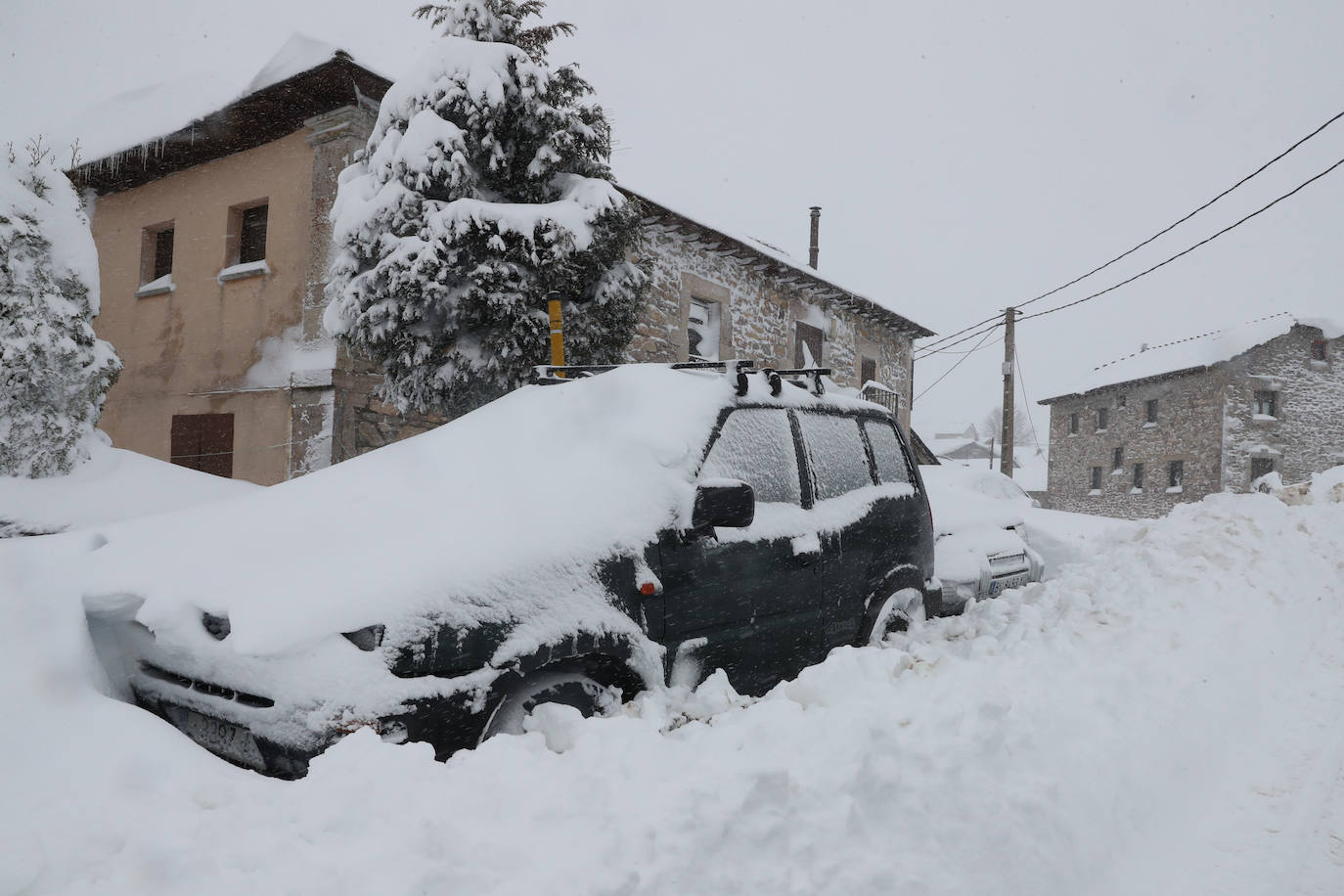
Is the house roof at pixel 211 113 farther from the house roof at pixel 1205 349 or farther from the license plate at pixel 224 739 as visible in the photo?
the house roof at pixel 1205 349

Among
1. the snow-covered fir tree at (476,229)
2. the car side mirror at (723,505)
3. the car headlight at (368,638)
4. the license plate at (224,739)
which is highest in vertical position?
the snow-covered fir tree at (476,229)

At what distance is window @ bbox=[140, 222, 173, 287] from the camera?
11617mm

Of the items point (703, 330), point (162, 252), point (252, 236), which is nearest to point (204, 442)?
point (252, 236)

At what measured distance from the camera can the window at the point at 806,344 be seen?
14984 mm

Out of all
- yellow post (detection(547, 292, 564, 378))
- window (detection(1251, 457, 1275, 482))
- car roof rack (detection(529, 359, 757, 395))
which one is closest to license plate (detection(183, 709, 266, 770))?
car roof rack (detection(529, 359, 757, 395))

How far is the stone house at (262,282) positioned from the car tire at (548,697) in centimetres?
706

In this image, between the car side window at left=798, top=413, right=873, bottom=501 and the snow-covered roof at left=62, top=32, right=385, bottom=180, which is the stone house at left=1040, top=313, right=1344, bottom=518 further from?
the snow-covered roof at left=62, top=32, right=385, bottom=180

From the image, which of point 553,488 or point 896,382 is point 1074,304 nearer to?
point 896,382

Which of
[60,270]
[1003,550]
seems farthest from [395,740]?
[60,270]

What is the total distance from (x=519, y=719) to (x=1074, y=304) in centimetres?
2041

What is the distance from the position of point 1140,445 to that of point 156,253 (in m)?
32.0

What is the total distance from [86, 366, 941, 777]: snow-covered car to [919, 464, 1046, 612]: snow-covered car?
131 centimetres

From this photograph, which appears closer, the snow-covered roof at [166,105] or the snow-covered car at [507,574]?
the snow-covered car at [507,574]

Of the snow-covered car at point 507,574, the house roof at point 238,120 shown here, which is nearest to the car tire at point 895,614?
the snow-covered car at point 507,574
